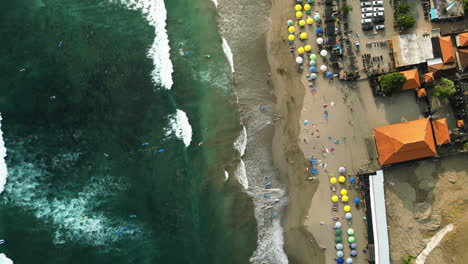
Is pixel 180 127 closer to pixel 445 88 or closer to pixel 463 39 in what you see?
pixel 445 88

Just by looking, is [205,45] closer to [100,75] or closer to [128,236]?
[100,75]

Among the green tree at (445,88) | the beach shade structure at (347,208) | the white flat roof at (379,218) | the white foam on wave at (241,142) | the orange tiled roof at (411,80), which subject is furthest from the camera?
the white foam on wave at (241,142)

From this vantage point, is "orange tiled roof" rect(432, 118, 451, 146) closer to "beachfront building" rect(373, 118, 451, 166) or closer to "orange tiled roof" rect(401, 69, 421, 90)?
"beachfront building" rect(373, 118, 451, 166)

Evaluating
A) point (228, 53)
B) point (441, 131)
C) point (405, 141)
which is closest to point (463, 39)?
point (441, 131)

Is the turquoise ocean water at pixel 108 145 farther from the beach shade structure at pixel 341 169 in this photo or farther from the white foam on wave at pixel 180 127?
the beach shade structure at pixel 341 169

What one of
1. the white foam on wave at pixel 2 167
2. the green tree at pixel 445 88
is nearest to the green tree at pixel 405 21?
the green tree at pixel 445 88

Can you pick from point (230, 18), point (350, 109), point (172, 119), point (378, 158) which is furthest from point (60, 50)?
point (378, 158)
